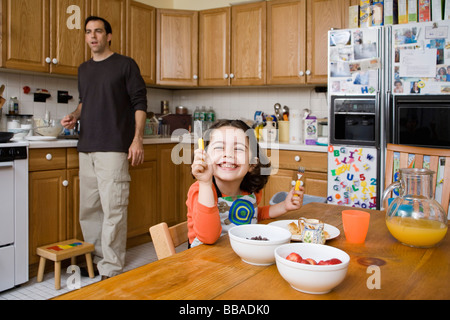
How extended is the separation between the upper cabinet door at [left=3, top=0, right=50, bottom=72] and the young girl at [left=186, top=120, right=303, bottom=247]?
207cm

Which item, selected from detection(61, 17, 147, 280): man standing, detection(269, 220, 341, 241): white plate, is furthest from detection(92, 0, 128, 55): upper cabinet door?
detection(269, 220, 341, 241): white plate

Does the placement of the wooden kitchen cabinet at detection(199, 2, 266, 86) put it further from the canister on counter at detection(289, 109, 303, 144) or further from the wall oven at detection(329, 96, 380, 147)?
the wall oven at detection(329, 96, 380, 147)

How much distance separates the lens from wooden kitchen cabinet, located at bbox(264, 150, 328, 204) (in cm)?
313

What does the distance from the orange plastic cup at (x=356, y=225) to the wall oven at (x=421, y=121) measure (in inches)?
73.7

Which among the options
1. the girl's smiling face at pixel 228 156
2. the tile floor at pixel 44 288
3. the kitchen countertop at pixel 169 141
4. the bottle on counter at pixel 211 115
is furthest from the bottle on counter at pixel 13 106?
the girl's smiling face at pixel 228 156

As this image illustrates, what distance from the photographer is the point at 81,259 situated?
299 centimetres

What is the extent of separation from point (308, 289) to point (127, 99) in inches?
89.6

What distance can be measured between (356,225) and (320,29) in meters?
2.57

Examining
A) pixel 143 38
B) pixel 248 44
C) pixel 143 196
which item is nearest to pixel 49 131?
pixel 143 196

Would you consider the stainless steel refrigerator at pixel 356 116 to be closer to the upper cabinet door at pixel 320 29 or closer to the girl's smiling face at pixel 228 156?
the upper cabinet door at pixel 320 29

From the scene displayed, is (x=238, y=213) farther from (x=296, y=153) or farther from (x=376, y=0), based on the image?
(x=376, y=0)

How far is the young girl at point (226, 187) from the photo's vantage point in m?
1.05

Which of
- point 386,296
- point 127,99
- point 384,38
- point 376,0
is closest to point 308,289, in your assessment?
point 386,296
